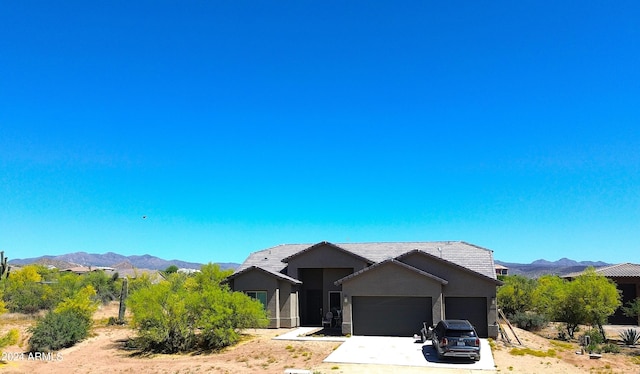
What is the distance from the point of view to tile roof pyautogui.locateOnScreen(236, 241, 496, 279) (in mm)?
30469

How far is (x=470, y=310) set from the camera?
28.0m

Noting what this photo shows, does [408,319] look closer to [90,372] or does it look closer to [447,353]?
[447,353]

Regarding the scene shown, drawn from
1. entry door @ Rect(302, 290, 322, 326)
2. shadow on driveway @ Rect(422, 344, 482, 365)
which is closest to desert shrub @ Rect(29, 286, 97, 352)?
entry door @ Rect(302, 290, 322, 326)

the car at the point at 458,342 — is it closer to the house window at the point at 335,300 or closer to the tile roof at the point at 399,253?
the tile roof at the point at 399,253

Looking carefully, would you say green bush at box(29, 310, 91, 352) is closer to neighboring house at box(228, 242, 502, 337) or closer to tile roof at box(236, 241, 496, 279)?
neighboring house at box(228, 242, 502, 337)

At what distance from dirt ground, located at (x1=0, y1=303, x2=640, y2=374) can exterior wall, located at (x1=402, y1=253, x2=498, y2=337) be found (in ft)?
5.26

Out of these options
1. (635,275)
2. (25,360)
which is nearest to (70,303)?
(25,360)

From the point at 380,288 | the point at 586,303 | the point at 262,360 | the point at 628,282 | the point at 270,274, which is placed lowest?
the point at 262,360

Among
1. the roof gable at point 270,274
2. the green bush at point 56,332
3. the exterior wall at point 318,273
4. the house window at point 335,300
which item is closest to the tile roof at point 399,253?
the exterior wall at point 318,273

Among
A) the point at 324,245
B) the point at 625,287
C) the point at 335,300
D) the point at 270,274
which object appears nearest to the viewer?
the point at 270,274

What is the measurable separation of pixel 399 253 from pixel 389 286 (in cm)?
589

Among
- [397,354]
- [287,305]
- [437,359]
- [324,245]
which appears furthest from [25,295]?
[437,359]

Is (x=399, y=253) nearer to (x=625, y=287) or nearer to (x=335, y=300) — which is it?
(x=335, y=300)

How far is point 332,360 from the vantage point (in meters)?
21.3
